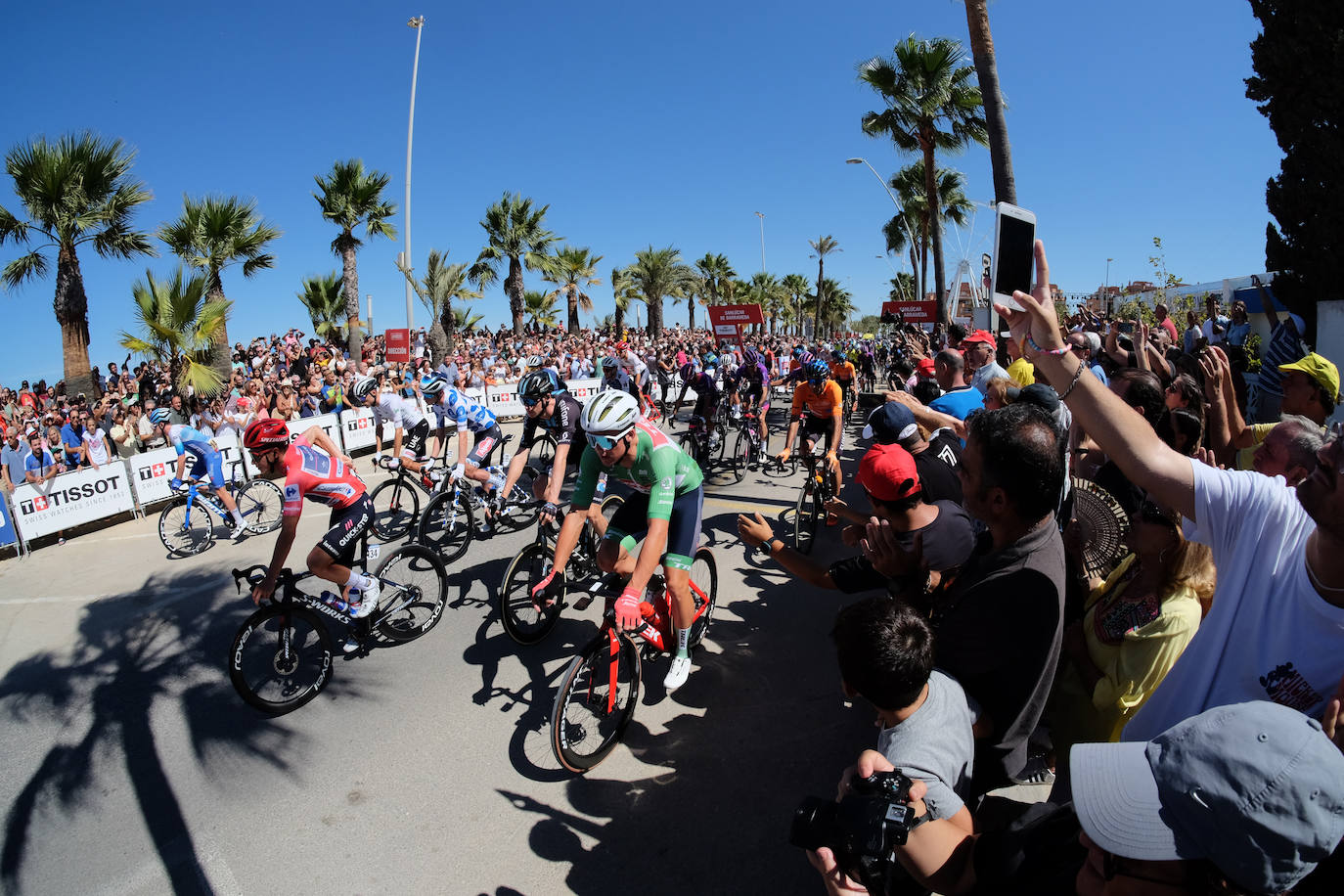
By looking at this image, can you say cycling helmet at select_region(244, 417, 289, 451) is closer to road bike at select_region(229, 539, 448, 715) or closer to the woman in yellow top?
road bike at select_region(229, 539, 448, 715)

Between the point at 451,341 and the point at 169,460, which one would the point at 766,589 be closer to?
the point at 169,460

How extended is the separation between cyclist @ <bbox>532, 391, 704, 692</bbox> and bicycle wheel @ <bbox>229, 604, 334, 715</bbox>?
1.82m

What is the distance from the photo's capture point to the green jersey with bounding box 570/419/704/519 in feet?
13.0

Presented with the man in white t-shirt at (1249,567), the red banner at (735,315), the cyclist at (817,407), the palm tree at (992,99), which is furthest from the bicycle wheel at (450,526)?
the red banner at (735,315)

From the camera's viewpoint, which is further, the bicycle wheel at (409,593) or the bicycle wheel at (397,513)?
the bicycle wheel at (397,513)

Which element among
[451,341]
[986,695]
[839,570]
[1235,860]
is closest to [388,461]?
[839,570]

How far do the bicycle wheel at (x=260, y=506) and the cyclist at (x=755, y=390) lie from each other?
740 cm

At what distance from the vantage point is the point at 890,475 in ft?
9.39

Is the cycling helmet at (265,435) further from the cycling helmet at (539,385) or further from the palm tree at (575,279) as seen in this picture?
the palm tree at (575,279)

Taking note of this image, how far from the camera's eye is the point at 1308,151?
1261 cm

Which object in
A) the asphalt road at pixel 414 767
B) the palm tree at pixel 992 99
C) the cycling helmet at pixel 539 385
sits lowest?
the asphalt road at pixel 414 767

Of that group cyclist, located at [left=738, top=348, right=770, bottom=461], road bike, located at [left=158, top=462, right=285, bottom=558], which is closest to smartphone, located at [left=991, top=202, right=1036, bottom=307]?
road bike, located at [left=158, top=462, right=285, bottom=558]

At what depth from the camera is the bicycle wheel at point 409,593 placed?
5.24 meters

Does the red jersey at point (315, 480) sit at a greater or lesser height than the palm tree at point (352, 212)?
lesser
